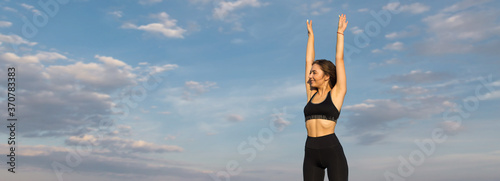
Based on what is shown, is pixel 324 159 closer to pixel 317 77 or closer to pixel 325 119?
pixel 325 119

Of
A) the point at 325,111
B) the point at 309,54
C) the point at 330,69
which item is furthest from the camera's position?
the point at 309,54

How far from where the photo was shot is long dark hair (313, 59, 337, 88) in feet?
27.4

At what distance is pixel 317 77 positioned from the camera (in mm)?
8375

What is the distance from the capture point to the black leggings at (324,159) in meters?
7.96

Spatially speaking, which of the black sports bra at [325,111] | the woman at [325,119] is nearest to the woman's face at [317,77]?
the woman at [325,119]

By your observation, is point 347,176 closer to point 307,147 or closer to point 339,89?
point 307,147

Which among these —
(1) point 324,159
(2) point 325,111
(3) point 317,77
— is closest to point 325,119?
(2) point 325,111

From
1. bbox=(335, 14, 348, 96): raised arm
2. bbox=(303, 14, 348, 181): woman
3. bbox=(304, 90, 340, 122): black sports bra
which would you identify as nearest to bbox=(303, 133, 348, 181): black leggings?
bbox=(303, 14, 348, 181): woman

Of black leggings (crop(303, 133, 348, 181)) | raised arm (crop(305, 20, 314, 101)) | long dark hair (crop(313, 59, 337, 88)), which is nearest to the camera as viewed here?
black leggings (crop(303, 133, 348, 181))

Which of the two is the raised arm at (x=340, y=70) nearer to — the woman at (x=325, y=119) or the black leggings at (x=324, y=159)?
the woman at (x=325, y=119)

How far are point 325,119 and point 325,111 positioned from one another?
15 centimetres

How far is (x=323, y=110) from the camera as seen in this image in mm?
8023

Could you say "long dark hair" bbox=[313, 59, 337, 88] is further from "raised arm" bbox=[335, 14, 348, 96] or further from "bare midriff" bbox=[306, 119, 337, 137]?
"bare midriff" bbox=[306, 119, 337, 137]

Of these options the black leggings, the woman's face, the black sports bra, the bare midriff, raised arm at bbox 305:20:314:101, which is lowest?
the black leggings
